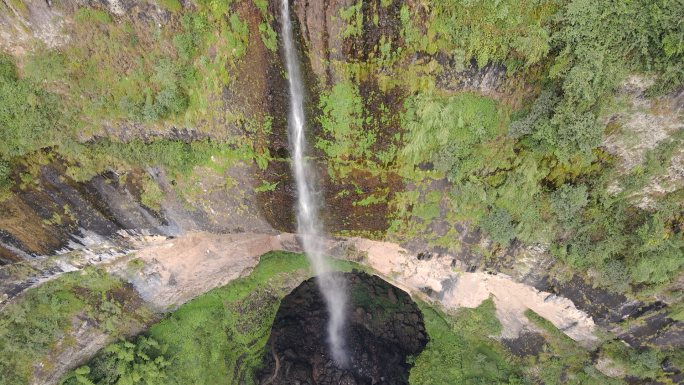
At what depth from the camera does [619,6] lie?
23.7 feet

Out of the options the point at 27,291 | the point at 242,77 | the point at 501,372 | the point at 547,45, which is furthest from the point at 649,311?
the point at 27,291

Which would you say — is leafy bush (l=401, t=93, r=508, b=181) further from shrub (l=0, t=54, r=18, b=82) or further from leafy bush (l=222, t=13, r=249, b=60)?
shrub (l=0, t=54, r=18, b=82)

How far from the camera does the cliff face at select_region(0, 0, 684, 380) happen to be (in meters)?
9.20

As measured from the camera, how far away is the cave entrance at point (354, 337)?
59.5ft

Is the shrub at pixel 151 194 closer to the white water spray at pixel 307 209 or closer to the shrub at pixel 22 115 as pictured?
the shrub at pixel 22 115

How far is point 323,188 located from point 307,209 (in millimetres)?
1504

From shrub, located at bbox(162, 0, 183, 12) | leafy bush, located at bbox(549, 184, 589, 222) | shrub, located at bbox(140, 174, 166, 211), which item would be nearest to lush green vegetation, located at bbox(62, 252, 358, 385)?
shrub, located at bbox(140, 174, 166, 211)

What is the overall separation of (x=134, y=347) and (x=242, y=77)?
13.9m

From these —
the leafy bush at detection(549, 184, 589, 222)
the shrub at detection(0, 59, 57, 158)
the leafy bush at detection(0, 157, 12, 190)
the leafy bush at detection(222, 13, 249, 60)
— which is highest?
the leafy bush at detection(222, 13, 249, 60)

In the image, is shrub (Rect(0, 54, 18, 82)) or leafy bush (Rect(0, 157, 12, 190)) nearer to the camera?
shrub (Rect(0, 54, 18, 82))

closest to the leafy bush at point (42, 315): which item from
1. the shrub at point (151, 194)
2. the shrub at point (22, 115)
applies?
the shrub at point (151, 194)

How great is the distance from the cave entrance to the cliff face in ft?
13.0

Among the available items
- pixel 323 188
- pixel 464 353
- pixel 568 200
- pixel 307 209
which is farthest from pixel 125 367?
pixel 568 200

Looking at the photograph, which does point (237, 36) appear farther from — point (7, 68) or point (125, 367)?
point (125, 367)
